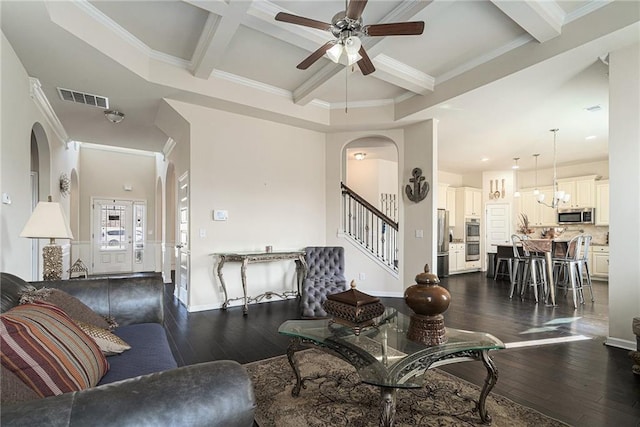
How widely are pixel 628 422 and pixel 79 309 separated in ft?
11.0

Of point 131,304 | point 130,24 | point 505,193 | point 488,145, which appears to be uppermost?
point 130,24

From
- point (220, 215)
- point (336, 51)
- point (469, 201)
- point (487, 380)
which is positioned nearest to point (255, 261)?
point (220, 215)

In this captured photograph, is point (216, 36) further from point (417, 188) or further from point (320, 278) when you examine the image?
point (417, 188)

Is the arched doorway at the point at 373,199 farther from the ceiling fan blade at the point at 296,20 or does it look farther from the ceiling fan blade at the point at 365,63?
the ceiling fan blade at the point at 296,20

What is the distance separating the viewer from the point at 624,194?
296 cm

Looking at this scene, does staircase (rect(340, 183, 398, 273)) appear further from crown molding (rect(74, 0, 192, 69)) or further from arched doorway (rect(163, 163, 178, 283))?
arched doorway (rect(163, 163, 178, 283))

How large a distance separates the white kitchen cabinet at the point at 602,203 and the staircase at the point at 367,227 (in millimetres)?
5554

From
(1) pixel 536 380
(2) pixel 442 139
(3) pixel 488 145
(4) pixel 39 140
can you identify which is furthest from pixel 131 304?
(3) pixel 488 145

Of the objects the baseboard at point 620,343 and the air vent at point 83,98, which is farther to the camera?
the air vent at point 83,98

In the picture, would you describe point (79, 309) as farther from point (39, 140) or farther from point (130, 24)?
point (39, 140)

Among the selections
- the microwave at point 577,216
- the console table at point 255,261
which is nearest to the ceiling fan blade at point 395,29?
the console table at point 255,261

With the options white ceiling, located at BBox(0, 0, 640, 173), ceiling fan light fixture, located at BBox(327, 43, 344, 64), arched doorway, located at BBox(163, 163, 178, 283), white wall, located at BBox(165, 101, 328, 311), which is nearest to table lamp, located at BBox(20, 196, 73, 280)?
white ceiling, located at BBox(0, 0, 640, 173)

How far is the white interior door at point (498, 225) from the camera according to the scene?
8797 mm

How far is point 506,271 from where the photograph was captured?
24.2ft
